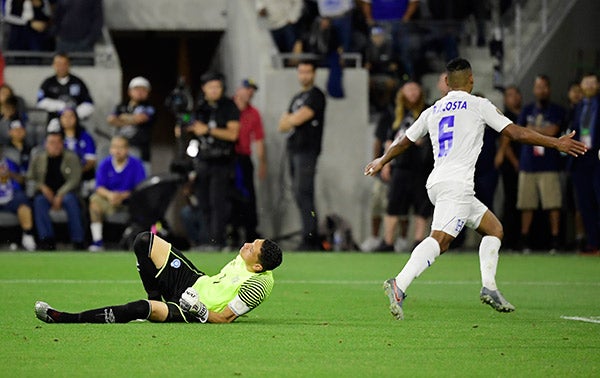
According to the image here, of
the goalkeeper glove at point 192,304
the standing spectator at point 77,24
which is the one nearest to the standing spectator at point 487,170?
the standing spectator at point 77,24

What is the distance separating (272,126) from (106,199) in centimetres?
348

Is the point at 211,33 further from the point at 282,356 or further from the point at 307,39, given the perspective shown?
the point at 282,356

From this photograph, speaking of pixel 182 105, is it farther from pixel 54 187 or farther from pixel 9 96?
pixel 9 96

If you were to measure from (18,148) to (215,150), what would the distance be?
10.6 ft

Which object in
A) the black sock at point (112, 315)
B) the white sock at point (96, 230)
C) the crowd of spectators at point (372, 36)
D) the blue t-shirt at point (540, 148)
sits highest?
the crowd of spectators at point (372, 36)

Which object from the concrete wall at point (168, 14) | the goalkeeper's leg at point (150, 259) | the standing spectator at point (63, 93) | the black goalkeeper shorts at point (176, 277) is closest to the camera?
the black goalkeeper shorts at point (176, 277)

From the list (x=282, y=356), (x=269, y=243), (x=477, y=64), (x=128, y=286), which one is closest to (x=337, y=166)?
(x=477, y=64)

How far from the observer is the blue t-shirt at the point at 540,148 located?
20953 mm

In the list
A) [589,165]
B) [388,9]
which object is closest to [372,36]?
[388,9]

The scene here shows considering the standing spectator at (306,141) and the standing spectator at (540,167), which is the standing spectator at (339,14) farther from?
the standing spectator at (540,167)

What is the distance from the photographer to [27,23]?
23.6 metres

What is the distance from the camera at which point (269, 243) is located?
1014 cm

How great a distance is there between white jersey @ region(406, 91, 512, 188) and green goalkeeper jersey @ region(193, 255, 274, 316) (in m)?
1.87

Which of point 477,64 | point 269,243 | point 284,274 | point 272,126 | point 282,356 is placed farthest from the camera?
point 477,64
